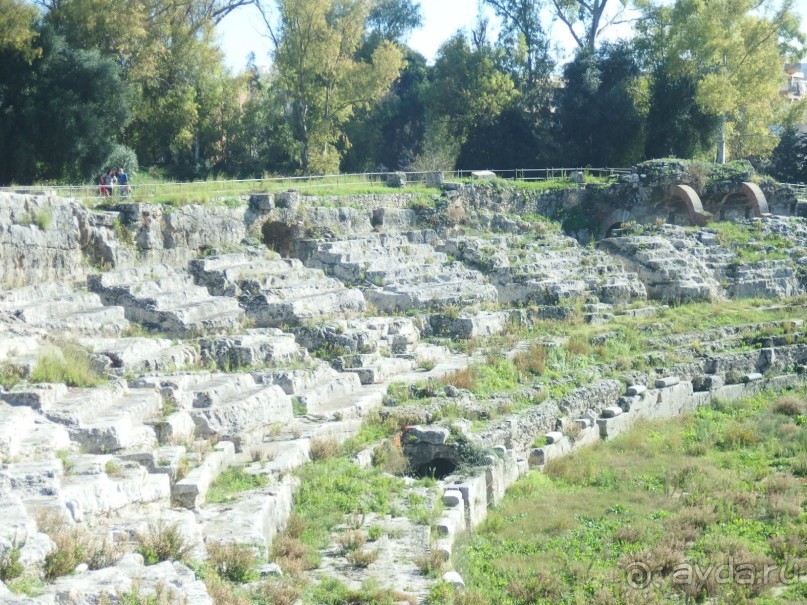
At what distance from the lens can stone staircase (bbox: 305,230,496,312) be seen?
2402 cm

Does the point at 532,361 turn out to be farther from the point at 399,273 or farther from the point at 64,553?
the point at 64,553

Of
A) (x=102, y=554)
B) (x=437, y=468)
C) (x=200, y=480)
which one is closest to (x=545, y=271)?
(x=437, y=468)

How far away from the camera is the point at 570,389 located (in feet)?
67.4

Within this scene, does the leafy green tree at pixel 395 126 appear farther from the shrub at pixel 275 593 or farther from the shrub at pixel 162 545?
the shrub at pixel 275 593

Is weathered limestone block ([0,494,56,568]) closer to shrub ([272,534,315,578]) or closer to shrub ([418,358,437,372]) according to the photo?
shrub ([272,534,315,578])

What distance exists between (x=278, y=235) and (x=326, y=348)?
606cm

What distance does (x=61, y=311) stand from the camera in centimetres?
1889

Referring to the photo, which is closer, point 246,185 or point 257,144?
point 246,185

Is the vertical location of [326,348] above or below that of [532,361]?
above

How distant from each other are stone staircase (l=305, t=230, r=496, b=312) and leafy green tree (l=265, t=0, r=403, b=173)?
9.70 meters

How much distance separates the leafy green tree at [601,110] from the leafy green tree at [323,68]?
746 centimetres

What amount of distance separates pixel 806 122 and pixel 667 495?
42210 millimetres

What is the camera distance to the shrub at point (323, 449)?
1544cm

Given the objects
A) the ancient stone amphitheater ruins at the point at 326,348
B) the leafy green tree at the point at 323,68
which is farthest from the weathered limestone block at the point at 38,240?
the leafy green tree at the point at 323,68
